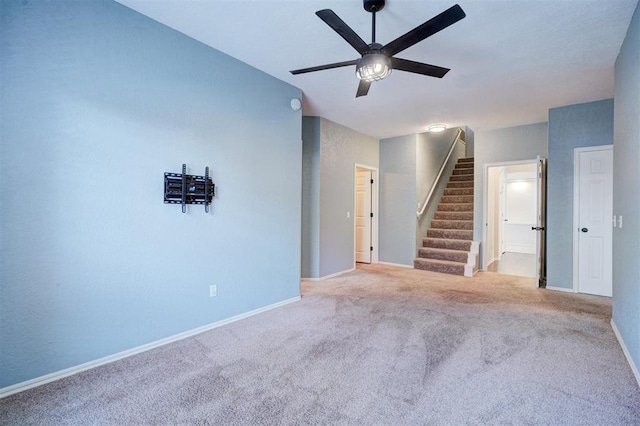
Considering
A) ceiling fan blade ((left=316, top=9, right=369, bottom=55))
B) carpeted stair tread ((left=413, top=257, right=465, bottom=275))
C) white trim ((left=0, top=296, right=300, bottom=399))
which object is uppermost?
ceiling fan blade ((left=316, top=9, right=369, bottom=55))

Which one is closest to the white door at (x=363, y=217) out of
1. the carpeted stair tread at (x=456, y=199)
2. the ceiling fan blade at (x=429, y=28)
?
the carpeted stair tread at (x=456, y=199)

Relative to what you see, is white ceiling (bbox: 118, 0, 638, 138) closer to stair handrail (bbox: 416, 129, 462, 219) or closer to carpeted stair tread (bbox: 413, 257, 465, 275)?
stair handrail (bbox: 416, 129, 462, 219)

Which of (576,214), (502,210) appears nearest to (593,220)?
(576,214)

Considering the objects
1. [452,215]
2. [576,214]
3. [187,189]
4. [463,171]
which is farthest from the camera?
[463,171]

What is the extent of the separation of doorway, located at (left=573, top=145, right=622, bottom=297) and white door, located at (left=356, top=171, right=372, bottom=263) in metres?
3.40

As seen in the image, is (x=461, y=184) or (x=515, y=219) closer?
(x=461, y=184)

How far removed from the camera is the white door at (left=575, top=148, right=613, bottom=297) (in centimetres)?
403

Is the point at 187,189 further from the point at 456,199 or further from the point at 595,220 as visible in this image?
the point at 456,199

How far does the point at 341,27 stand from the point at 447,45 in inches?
55.8

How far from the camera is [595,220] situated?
411 cm

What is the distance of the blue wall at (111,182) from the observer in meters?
1.92

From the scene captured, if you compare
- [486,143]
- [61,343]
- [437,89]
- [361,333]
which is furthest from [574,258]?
[61,343]

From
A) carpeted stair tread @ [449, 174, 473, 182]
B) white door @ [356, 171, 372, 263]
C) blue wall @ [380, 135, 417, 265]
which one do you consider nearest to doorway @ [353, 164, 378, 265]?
white door @ [356, 171, 372, 263]

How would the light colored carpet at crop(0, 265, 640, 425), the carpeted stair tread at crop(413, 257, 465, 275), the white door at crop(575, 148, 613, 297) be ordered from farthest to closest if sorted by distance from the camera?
the carpeted stair tread at crop(413, 257, 465, 275) < the white door at crop(575, 148, 613, 297) < the light colored carpet at crop(0, 265, 640, 425)
